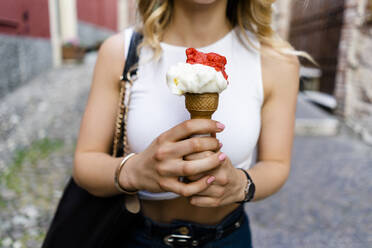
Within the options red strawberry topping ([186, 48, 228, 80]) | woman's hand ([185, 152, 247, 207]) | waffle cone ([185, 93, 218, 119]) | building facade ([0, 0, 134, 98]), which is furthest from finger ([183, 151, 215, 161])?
building facade ([0, 0, 134, 98])

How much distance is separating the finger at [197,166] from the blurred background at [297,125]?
859mm

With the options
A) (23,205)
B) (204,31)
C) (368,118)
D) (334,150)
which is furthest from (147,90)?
(368,118)

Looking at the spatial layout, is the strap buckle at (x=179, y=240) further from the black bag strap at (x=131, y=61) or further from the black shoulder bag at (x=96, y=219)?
the black bag strap at (x=131, y=61)

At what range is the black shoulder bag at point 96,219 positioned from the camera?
1339 mm

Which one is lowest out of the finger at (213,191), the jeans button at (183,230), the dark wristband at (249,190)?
the jeans button at (183,230)

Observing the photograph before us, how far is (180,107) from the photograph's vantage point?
1.39 m

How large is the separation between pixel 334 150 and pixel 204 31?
506 cm

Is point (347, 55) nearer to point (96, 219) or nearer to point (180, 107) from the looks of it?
point (180, 107)

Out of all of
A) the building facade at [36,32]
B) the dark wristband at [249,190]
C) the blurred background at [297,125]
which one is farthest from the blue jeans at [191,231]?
the building facade at [36,32]

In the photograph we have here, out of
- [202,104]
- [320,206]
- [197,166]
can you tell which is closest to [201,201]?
[197,166]

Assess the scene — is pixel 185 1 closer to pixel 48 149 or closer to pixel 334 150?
pixel 48 149

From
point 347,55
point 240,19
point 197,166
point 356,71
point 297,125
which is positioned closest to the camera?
point 197,166

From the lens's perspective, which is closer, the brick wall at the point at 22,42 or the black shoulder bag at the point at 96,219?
the black shoulder bag at the point at 96,219

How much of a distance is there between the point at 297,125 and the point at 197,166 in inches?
244
